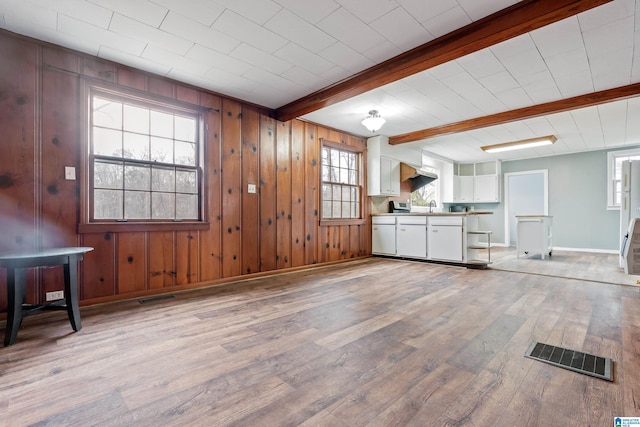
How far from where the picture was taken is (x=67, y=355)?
185 cm

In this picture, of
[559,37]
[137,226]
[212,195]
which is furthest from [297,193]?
[559,37]

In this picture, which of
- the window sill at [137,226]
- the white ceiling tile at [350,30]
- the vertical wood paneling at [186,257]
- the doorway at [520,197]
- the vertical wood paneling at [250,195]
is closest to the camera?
the white ceiling tile at [350,30]

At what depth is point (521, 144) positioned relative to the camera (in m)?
6.25

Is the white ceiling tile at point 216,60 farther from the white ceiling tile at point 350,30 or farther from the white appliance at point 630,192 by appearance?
the white appliance at point 630,192


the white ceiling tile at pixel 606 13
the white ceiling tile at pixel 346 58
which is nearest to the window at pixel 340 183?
the white ceiling tile at pixel 346 58

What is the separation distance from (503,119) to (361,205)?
9.04ft

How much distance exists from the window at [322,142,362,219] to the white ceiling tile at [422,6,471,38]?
9.50 ft

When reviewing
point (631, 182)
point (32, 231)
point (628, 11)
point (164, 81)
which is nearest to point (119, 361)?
point (32, 231)

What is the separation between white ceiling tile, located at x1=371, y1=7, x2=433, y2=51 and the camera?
7.76 ft

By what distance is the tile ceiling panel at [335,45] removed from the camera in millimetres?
2283

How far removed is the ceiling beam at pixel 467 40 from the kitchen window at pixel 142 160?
1.94 metres

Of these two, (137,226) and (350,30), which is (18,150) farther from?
(350,30)

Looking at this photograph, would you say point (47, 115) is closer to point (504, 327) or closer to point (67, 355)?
point (67, 355)

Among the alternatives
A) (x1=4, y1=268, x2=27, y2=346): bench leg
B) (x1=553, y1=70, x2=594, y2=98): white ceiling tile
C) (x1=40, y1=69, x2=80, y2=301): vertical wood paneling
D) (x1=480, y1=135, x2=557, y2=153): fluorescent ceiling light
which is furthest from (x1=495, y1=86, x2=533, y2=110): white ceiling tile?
(x1=4, y1=268, x2=27, y2=346): bench leg
